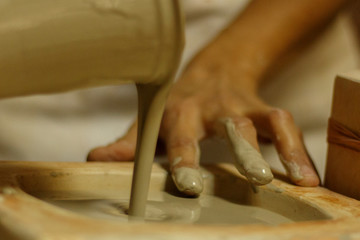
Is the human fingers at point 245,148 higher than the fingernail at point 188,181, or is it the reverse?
the human fingers at point 245,148

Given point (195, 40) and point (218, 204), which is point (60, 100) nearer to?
point (195, 40)

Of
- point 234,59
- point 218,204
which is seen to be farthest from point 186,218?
point 234,59

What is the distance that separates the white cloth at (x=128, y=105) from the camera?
1277 millimetres

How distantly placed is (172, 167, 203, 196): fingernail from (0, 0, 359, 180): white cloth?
1.42 ft

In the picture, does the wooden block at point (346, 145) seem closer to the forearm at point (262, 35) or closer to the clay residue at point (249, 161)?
the clay residue at point (249, 161)

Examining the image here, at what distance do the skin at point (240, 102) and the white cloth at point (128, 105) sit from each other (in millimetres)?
74

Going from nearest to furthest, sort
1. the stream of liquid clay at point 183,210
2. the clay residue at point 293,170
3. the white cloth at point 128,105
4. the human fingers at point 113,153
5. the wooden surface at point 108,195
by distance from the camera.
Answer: the wooden surface at point 108,195
the stream of liquid clay at point 183,210
the clay residue at point 293,170
the human fingers at point 113,153
the white cloth at point 128,105

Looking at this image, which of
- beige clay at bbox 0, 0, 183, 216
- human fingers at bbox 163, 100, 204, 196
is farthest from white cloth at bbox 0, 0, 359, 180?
beige clay at bbox 0, 0, 183, 216

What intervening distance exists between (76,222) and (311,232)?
236 millimetres

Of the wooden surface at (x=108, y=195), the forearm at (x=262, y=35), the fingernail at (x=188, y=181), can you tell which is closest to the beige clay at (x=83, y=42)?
the wooden surface at (x=108, y=195)

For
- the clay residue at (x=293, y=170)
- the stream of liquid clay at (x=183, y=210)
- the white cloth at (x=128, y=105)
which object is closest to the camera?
the stream of liquid clay at (x=183, y=210)

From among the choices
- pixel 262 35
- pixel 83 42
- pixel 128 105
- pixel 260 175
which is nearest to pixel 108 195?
pixel 260 175

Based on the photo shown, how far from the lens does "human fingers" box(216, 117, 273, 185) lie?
89cm

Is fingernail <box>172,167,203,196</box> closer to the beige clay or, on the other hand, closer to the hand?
the hand
